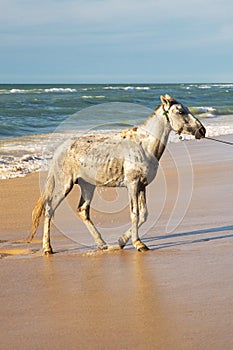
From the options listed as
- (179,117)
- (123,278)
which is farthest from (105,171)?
(123,278)

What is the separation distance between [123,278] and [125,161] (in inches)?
62.6

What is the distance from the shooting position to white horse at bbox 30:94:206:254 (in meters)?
6.72

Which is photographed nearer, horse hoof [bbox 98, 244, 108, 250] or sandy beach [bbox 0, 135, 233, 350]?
sandy beach [bbox 0, 135, 233, 350]

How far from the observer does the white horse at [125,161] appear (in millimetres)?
6719

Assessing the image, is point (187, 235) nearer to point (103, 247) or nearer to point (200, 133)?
point (103, 247)

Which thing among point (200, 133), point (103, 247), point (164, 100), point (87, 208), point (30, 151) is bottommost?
point (30, 151)

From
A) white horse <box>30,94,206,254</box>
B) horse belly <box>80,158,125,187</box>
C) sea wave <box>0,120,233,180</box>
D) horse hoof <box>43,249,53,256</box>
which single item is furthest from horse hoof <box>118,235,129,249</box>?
sea wave <box>0,120,233,180</box>

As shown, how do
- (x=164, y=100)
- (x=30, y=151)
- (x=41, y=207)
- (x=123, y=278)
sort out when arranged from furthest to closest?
(x=30, y=151)
(x=41, y=207)
(x=164, y=100)
(x=123, y=278)

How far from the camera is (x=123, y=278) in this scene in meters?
5.46

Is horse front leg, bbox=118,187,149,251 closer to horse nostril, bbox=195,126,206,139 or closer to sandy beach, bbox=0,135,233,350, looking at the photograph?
sandy beach, bbox=0,135,233,350

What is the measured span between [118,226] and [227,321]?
12.3 feet

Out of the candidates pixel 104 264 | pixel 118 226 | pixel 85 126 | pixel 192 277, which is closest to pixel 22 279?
pixel 104 264

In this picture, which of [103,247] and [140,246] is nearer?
[140,246]

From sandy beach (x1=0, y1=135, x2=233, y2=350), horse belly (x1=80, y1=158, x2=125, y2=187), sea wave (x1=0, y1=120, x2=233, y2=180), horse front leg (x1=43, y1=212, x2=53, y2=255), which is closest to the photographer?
sandy beach (x1=0, y1=135, x2=233, y2=350)
